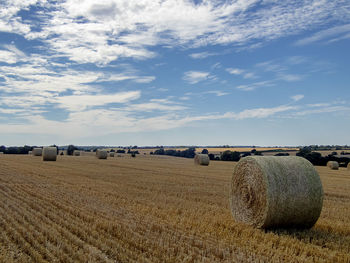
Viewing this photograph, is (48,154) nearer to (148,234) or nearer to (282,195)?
(148,234)

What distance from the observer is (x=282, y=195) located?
820 cm

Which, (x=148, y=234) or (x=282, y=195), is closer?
(x=148, y=234)

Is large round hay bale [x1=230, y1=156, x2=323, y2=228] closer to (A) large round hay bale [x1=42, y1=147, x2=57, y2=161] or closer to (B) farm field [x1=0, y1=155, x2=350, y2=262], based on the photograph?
(B) farm field [x1=0, y1=155, x2=350, y2=262]

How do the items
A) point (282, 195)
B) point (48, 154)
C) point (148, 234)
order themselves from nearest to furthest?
point (148, 234) → point (282, 195) → point (48, 154)

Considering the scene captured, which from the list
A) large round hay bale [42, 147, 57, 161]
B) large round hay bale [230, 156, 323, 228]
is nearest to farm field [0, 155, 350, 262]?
large round hay bale [230, 156, 323, 228]

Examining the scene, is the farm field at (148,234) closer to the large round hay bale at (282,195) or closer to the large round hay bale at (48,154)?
the large round hay bale at (282,195)

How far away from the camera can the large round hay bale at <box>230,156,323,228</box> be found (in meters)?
8.14

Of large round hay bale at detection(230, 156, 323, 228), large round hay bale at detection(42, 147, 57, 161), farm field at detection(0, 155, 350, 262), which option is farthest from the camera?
large round hay bale at detection(42, 147, 57, 161)

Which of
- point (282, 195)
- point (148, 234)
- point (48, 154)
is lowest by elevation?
point (148, 234)

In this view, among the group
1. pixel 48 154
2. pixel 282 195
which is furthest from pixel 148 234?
pixel 48 154

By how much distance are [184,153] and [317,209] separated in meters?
71.4

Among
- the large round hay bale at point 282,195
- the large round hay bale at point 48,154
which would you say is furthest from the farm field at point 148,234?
the large round hay bale at point 48,154

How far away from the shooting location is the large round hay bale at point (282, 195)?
814 cm

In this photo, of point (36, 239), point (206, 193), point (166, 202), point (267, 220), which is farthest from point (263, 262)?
point (206, 193)
